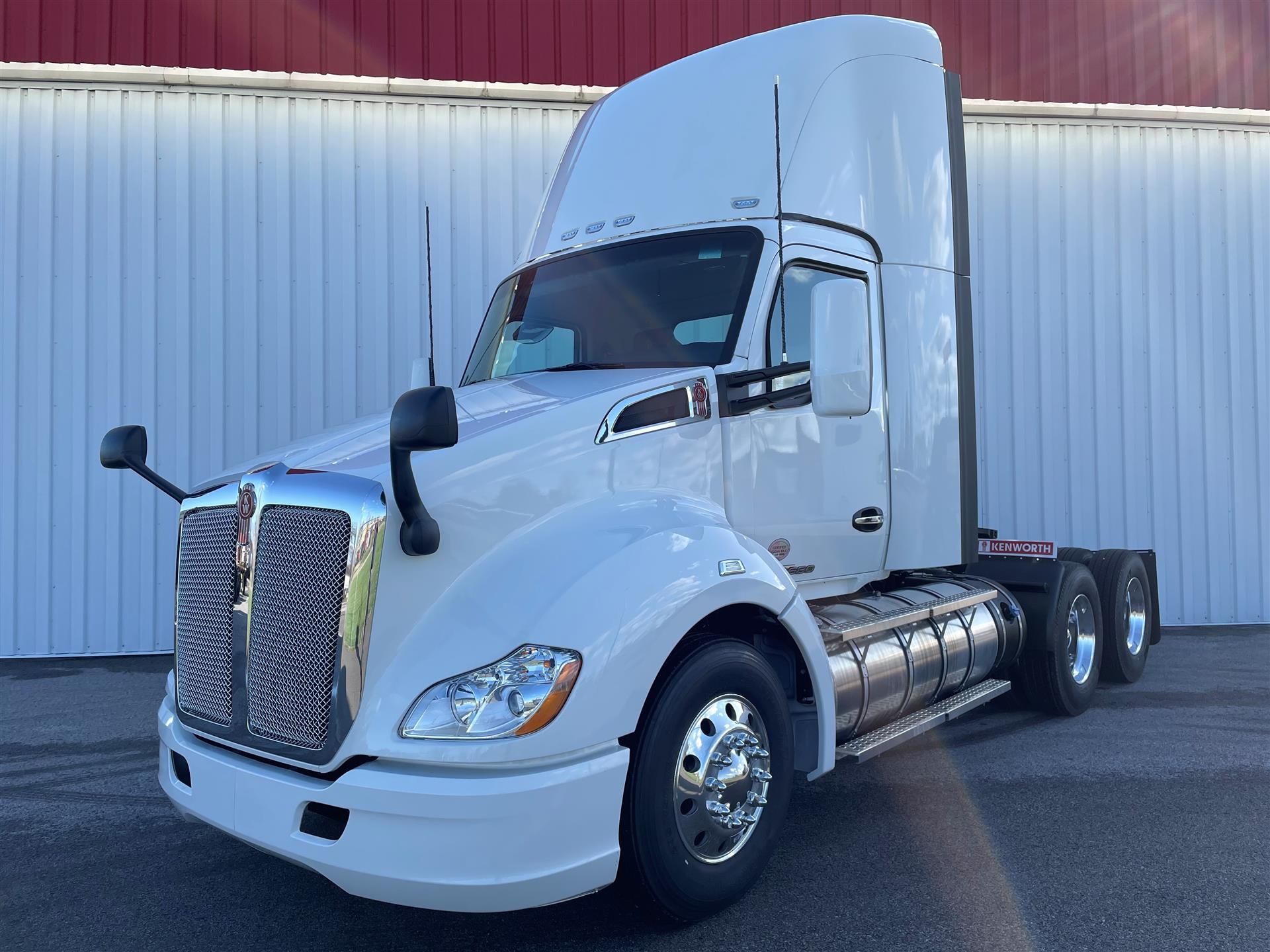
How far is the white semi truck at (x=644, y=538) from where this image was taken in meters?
2.79

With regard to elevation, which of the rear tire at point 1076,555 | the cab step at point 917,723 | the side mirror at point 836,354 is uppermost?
the side mirror at point 836,354

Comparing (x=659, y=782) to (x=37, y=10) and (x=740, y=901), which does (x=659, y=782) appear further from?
(x=37, y=10)

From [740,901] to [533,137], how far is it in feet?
26.9

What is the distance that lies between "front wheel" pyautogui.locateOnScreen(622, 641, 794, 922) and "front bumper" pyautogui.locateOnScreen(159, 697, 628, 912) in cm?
17

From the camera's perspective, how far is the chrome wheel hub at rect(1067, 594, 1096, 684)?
6672 millimetres

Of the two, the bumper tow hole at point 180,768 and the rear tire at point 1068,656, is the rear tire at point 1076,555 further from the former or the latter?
the bumper tow hole at point 180,768

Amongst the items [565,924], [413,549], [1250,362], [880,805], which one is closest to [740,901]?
[565,924]

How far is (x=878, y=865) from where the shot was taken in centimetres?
388

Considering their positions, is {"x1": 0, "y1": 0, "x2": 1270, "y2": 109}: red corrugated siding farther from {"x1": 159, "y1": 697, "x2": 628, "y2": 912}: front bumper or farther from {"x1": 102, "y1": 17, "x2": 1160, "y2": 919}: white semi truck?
{"x1": 159, "y1": 697, "x2": 628, "y2": 912}: front bumper

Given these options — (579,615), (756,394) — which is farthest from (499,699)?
(756,394)

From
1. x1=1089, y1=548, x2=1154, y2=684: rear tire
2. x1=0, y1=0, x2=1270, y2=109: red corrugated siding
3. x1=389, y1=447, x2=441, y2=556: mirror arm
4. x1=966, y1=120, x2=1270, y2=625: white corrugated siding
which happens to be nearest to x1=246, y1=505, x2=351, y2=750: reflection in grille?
x1=389, y1=447, x2=441, y2=556: mirror arm

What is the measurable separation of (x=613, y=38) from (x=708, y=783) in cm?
852

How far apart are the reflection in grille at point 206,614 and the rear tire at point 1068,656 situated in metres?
5.05

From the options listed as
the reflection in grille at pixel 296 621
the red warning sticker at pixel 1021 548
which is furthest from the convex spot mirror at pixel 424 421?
the red warning sticker at pixel 1021 548
